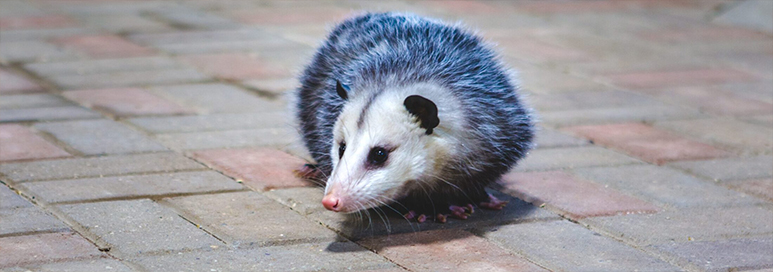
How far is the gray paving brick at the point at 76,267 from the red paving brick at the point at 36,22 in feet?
12.9

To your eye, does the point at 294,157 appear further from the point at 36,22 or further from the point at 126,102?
the point at 36,22

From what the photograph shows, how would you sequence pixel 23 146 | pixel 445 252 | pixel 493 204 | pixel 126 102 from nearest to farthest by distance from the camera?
1. pixel 445 252
2. pixel 493 204
3. pixel 23 146
4. pixel 126 102

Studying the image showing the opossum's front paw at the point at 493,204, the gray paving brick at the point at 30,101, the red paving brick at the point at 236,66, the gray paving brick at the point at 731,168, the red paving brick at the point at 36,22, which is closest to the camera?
the opossum's front paw at the point at 493,204

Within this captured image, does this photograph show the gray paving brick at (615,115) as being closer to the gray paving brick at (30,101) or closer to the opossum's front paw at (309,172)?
the opossum's front paw at (309,172)

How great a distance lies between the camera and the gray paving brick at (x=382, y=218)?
2.94 meters

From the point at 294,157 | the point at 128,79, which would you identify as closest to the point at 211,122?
the point at 294,157

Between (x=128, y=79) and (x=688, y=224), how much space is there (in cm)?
293

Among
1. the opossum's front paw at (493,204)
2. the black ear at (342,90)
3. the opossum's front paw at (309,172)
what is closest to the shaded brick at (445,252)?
the opossum's front paw at (493,204)

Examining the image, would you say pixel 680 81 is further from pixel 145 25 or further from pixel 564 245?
pixel 145 25

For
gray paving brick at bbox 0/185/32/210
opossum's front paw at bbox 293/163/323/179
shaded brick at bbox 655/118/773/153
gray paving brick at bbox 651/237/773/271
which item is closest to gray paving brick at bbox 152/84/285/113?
opossum's front paw at bbox 293/163/323/179

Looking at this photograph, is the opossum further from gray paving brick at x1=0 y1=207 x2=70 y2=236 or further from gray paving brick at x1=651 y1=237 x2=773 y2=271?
gray paving brick at x1=0 y1=207 x2=70 y2=236

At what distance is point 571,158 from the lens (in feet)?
12.5

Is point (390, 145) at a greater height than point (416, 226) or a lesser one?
greater

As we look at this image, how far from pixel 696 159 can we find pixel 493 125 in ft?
4.04
